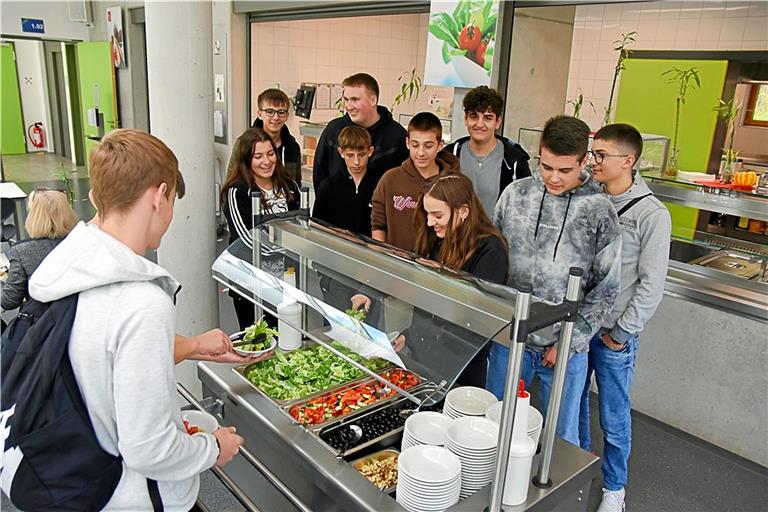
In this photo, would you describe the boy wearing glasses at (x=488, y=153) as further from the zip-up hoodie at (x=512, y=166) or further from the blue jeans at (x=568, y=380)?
the blue jeans at (x=568, y=380)

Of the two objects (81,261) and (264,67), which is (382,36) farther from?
(81,261)

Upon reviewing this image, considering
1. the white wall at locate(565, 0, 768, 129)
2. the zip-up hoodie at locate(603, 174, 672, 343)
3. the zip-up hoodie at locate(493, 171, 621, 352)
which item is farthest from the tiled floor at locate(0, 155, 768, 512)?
the white wall at locate(565, 0, 768, 129)

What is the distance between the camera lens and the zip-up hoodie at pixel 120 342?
45.6 inches

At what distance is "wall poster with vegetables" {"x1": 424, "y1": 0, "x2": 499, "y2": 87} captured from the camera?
3.40 metres

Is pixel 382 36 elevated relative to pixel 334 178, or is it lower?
elevated

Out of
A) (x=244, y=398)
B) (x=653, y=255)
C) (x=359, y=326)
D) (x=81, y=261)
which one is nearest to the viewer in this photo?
(x=81, y=261)

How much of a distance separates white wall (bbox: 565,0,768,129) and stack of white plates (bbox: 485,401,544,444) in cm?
507

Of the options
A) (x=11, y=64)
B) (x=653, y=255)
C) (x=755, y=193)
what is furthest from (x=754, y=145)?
(x=11, y=64)

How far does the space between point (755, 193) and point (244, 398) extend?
2.71m

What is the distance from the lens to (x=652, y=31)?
255 inches

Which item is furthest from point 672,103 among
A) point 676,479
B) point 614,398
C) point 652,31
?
point 614,398

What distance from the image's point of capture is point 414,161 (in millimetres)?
2852

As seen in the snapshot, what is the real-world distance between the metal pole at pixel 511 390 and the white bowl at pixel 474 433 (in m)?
0.16

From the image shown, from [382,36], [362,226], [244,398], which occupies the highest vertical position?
[382,36]
